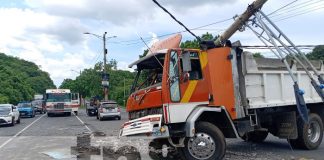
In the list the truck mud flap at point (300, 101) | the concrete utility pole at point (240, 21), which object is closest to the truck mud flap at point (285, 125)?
the truck mud flap at point (300, 101)

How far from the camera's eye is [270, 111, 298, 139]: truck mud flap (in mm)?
11781

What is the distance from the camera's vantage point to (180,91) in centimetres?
983

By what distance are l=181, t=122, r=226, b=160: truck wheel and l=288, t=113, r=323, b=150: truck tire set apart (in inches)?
129

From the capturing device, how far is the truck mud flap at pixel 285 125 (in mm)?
11781

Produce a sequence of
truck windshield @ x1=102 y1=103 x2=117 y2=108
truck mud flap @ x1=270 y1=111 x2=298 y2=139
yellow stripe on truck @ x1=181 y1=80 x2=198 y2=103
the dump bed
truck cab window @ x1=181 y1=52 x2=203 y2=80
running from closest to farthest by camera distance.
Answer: yellow stripe on truck @ x1=181 y1=80 x2=198 y2=103, truck cab window @ x1=181 y1=52 x2=203 y2=80, the dump bed, truck mud flap @ x1=270 y1=111 x2=298 y2=139, truck windshield @ x1=102 y1=103 x2=117 y2=108

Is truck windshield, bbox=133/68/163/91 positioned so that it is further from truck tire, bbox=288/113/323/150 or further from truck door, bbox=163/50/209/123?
truck tire, bbox=288/113/323/150

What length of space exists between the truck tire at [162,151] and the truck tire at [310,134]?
11.5ft

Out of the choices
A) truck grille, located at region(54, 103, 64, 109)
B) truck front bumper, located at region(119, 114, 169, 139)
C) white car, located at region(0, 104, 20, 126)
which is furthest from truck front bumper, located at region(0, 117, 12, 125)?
truck front bumper, located at region(119, 114, 169, 139)

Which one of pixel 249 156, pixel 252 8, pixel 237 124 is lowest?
pixel 249 156

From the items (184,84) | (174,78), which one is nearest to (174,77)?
(174,78)

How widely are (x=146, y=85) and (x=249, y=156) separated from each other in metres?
3.17

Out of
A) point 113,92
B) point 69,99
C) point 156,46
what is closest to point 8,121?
point 69,99

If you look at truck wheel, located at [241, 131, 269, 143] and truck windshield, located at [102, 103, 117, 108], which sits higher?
truck windshield, located at [102, 103, 117, 108]

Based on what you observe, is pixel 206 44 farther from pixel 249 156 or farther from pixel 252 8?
pixel 249 156
